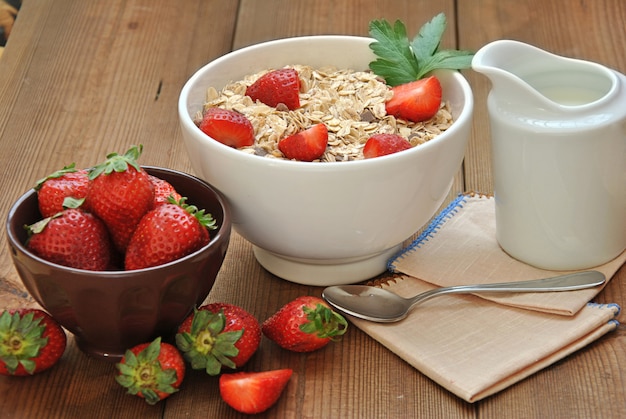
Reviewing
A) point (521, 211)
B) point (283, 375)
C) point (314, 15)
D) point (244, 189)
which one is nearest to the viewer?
point (283, 375)

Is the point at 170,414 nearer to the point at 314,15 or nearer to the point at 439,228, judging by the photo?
the point at 439,228

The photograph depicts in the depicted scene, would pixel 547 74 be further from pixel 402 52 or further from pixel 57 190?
pixel 57 190

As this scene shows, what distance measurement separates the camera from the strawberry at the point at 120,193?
3.80 ft

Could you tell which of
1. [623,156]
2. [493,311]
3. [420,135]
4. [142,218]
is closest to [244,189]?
[142,218]

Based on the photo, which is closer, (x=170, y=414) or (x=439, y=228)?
(x=170, y=414)

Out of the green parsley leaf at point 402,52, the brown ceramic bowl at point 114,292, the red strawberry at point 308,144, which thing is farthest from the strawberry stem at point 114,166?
the green parsley leaf at point 402,52

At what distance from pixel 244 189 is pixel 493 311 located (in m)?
0.37

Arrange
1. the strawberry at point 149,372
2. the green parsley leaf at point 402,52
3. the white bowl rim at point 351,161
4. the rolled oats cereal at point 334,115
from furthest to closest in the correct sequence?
1. the green parsley leaf at point 402,52
2. the rolled oats cereal at point 334,115
3. the white bowl rim at point 351,161
4. the strawberry at point 149,372

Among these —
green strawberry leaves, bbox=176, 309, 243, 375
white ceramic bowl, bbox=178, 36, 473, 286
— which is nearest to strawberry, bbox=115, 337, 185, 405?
green strawberry leaves, bbox=176, 309, 243, 375

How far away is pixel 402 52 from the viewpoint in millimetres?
1476

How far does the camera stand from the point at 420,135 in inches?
53.6

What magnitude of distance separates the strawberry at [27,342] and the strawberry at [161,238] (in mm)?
125

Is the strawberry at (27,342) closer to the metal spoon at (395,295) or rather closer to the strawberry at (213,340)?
the strawberry at (213,340)

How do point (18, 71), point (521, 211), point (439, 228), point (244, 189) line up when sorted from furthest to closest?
1. point (18, 71)
2. point (439, 228)
3. point (521, 211)
4. point (244, 189)
